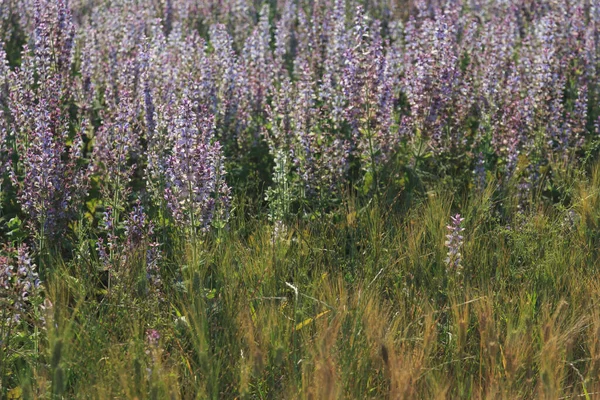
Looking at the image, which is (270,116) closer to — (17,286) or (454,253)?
(454,253)

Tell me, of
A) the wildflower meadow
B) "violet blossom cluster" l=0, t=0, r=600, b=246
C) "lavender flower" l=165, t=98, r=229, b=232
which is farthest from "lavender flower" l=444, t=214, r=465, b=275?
"lavender flower" l=165, t=98, r=229, b=232

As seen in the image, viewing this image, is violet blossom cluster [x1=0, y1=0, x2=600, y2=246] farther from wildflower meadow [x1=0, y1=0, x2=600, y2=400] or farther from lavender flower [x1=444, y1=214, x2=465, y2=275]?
lavender flower [x1=444, y1=214, x2=465, y2=275]

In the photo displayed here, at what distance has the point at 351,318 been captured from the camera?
10.8 feet

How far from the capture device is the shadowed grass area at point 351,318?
2918 mm

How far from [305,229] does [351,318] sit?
47.2 inches

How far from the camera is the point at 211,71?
219 inches

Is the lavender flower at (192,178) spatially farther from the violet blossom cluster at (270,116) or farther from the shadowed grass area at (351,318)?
the shadowed grass area at (351,318)

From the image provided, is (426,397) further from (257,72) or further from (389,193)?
(257,72)

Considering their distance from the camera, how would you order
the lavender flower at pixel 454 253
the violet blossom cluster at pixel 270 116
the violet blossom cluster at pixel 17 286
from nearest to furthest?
the violet blossom cluster at pixel 17 286, the lavender flower at pixel 454 253, the violet blossom cluster at pixel 270 116

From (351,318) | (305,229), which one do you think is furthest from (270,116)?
(351,318)

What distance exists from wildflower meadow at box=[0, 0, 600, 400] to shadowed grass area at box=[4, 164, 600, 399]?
0.05 ft

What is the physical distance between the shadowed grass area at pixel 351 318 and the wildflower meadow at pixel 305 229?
0.05 ft

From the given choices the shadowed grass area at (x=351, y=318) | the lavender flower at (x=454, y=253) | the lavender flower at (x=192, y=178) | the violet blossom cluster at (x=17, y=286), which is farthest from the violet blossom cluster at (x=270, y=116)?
the lavender flower at (x=454, y=253)

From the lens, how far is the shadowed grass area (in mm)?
2918
